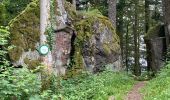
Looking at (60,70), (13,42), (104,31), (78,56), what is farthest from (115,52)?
(13,42)

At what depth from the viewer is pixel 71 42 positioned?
53.4 ft

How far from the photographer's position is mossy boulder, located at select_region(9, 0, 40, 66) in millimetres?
14633

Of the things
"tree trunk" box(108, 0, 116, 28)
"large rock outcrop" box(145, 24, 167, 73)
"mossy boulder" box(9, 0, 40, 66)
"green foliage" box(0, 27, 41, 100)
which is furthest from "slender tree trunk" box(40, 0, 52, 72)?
"large rock outcrop" box(145, 24, 167, 73)

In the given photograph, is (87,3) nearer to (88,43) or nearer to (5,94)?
(88,43)

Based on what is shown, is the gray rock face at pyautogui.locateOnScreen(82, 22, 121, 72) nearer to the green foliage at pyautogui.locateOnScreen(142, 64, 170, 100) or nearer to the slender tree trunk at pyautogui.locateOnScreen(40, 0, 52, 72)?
the green foliage at pyautogui.locateOnScreen(142, 64, 170, 100)

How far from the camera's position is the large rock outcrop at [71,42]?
14.8 meters

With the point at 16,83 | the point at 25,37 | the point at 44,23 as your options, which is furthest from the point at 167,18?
the point at 16,83

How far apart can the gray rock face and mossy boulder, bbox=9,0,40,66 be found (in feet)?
8.40

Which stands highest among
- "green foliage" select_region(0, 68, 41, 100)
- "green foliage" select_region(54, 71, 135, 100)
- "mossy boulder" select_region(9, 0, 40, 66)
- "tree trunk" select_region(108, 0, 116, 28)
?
"tree trunk" select_region(108, 0, 116, 28)

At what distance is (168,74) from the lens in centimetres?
1441

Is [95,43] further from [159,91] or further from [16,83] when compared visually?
[16,83]

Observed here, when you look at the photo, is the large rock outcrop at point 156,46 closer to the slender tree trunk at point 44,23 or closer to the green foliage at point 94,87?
the green foliage at point 94,87

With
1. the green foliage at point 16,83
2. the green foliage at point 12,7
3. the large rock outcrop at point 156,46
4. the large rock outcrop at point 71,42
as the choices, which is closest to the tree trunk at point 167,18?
the large rock outcrop at point 156,46

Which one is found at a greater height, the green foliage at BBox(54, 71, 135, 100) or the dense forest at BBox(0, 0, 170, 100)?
the dense forest at BBox(0, 0, 170, 100)
